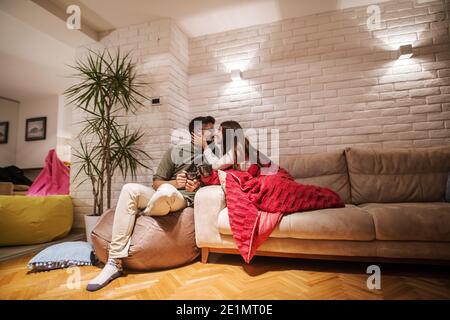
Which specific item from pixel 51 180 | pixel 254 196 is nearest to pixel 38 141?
pixel 51 180

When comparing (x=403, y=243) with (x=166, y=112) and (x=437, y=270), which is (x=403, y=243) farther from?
(x=166, y=112)

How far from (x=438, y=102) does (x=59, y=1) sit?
12.7 ft

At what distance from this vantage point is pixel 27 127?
497 centimetres

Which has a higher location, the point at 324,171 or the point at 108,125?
the point at 108,125

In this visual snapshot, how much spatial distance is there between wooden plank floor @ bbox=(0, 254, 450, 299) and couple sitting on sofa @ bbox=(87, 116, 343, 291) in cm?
15

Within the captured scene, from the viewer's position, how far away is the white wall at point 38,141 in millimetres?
4797

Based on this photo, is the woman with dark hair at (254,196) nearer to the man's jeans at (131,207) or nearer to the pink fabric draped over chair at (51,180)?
the man's jeans at (131,207)

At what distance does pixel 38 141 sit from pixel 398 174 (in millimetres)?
6224

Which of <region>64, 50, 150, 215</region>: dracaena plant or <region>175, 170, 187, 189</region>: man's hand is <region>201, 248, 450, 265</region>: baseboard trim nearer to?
<region>175, 170, 187, 189</region>: man's hand

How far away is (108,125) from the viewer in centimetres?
224

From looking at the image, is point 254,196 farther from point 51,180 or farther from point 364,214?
point 51,180

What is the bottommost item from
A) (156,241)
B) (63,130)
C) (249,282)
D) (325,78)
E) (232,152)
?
(249,282)

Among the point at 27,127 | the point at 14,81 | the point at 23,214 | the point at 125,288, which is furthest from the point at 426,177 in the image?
the point at 27,127

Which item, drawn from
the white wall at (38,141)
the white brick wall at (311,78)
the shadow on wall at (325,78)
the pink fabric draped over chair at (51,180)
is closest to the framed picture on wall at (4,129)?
the white wall at (38,141)
